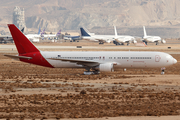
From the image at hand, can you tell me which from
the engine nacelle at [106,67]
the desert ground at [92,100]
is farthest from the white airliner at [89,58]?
the desert ground at [92,100]

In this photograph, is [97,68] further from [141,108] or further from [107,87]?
[141,108]

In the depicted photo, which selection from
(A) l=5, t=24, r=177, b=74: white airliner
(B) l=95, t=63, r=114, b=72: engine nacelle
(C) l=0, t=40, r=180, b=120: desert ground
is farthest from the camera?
(A) l=5, t=24, r=177, b=74: white airliner

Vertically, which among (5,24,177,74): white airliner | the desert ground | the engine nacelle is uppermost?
(5,24,177,74): white airliner

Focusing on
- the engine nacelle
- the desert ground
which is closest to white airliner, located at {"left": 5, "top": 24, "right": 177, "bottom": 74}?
the engine nacelle

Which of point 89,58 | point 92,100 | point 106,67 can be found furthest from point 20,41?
point 92,100

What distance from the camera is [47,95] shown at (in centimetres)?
3200

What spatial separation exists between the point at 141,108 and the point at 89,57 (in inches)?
974

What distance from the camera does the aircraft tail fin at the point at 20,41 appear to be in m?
49.7

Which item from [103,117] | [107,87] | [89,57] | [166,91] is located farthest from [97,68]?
[103,117]

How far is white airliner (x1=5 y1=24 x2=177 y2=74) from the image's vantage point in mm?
49406

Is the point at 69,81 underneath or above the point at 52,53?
underneath

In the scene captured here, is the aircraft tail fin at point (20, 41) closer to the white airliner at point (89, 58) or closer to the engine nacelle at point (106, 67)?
the white airliner at point (89, 58)

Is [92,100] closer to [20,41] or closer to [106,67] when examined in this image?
[106,67]

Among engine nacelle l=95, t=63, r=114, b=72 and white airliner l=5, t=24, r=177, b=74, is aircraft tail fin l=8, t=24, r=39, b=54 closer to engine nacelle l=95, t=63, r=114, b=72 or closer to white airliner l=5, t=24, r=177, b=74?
white airliner l=5, t=24, r=177, b=74
